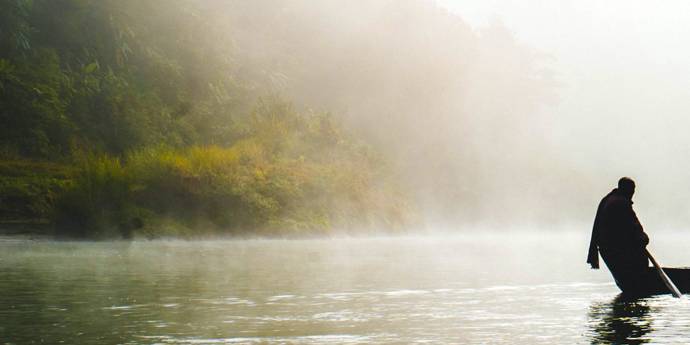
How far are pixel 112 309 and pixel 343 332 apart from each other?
4.11m

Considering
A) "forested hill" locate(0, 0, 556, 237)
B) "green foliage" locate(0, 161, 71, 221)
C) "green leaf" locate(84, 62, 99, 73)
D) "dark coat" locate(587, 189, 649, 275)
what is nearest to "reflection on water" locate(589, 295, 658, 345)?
"dark coat" locate(587, 189, 649, 275)

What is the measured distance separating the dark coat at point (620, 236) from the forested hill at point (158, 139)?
2428 centimetres

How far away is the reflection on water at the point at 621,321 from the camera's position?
38.1ft

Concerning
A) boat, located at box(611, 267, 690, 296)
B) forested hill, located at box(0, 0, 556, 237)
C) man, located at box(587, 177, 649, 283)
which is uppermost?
forested hill, located at box(0, 0, 556, 237)

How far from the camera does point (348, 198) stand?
48781mm

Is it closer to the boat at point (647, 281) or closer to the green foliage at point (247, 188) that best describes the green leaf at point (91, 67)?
the green foliage at point (247, 188)

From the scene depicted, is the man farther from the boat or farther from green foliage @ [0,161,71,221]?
green foliage @ [0,161,71,221]

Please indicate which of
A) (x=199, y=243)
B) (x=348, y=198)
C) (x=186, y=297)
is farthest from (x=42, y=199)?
(x=186, y=297)

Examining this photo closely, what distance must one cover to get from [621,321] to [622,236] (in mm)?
3341

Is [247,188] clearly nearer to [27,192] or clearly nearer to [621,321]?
[27,192]

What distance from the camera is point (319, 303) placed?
51.8ft

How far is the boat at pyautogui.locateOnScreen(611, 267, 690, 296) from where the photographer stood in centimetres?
1684

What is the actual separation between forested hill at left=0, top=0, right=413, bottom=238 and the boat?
80.2 feet

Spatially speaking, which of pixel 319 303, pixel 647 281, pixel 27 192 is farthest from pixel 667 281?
pixel 27 192
